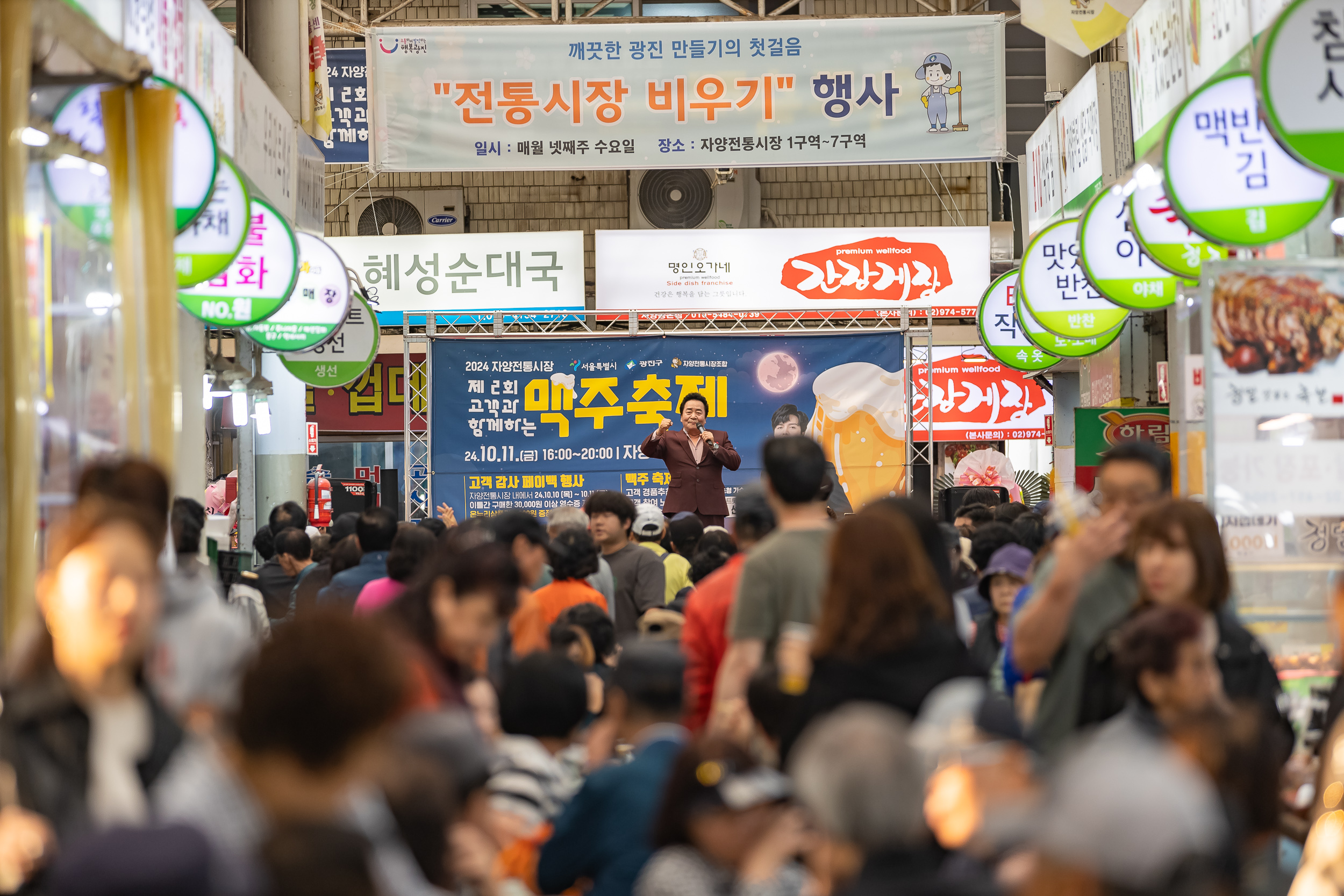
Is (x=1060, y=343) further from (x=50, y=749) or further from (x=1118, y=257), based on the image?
(x=50, y=749)

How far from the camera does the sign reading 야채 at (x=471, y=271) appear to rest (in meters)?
14.3

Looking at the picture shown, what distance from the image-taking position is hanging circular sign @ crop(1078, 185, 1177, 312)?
326 inches

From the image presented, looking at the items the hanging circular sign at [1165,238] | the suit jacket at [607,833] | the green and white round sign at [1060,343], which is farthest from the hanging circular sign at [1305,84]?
the green and white round sign at [1060,343]

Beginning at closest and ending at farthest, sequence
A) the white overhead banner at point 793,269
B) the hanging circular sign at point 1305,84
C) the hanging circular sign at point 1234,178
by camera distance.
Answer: the hanging circular sign at point 1305,84 < the hanging circular sign at point 1234,178 < the white overhead banner at point 793,269

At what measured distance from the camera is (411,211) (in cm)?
2077

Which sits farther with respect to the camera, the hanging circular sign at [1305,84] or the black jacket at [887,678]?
the hanging circular sign at [1305,84]

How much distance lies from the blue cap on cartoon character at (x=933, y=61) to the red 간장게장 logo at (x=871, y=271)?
8.31 feet

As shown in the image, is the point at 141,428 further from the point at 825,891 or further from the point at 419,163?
the point at 419,163

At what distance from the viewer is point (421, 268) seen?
14461 mm

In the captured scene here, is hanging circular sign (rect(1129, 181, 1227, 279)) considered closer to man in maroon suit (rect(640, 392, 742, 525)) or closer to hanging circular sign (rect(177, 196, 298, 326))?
man in maroon suit (rect(640, 392, 742, 525))

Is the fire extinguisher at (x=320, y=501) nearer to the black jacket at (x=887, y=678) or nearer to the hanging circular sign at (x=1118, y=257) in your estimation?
the hanging circular sign at (x=1118, y=257)

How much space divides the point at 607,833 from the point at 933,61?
9932 millimetres

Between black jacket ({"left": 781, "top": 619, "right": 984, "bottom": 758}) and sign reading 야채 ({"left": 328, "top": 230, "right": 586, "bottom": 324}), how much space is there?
11266mm

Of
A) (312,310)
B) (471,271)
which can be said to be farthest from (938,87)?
(312,310)
